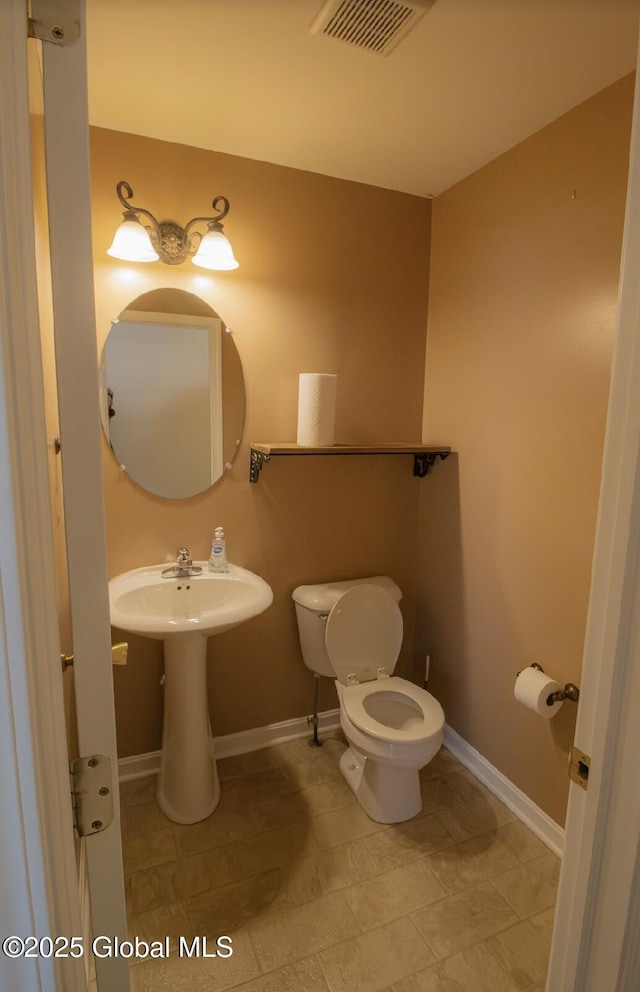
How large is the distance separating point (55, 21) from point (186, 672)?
5.60 feet

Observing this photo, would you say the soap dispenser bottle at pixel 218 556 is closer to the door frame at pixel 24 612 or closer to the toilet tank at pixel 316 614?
the toilet tank at pixel 316 614

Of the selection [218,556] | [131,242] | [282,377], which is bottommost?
[218,556]

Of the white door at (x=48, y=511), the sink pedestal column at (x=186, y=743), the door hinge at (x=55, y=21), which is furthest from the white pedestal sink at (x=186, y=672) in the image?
the door hinge at (x=55, y=21)

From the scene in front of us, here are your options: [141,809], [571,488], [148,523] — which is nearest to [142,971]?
[141,809]

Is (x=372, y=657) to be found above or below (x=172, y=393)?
below

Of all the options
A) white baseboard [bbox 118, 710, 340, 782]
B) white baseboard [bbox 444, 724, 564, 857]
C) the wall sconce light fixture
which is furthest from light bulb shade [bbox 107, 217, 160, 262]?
white baseboard [bbox 444, 724, 564, 857]

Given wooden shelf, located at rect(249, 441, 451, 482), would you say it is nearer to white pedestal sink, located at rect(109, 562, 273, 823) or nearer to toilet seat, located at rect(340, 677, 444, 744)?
white pedestal sink, located at rect(109, 562, 273, 823)

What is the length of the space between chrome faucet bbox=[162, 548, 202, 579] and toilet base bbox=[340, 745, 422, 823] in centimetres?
93

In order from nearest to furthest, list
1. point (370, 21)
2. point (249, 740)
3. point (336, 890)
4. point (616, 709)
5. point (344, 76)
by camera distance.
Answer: point (616, 709) < point (370, 21) < point (344, 76) < point (336, 890) < point (249, 740)

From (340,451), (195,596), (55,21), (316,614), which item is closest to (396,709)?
(316,614)

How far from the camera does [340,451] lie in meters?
1.90

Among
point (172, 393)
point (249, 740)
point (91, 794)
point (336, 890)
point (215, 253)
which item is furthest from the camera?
point (249, 740)

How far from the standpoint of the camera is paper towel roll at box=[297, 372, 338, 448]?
6.20 feet

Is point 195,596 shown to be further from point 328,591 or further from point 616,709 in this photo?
point 616,709
